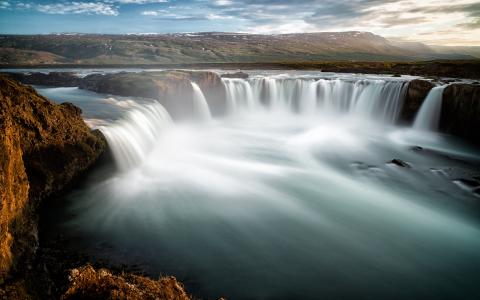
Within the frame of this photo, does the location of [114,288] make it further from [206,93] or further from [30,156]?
[206,93]

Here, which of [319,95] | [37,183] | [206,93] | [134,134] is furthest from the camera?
[319,95]

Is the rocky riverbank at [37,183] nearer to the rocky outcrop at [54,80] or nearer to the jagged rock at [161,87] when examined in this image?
the jagged rock at [161,87]

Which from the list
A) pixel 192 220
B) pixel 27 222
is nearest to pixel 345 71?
pixel 192 220

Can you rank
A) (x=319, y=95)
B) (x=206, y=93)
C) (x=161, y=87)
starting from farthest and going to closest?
(x=319, y=95), (x=206, y=93), (x=161, y=87)

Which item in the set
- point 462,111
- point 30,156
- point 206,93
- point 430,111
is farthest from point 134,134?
point 462,111

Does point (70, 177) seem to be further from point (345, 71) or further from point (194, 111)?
point (345, 71)

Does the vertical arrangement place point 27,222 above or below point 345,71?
below
